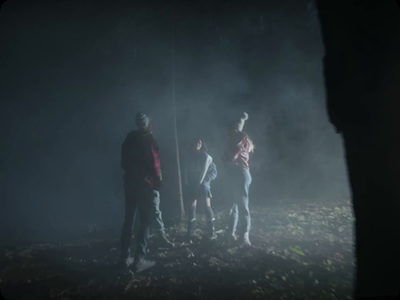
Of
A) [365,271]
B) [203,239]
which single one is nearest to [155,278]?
[203,239]

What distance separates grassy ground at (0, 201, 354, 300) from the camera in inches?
110

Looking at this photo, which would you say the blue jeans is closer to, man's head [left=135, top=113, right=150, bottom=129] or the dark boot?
the dark boot

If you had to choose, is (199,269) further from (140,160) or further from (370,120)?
(370,120)

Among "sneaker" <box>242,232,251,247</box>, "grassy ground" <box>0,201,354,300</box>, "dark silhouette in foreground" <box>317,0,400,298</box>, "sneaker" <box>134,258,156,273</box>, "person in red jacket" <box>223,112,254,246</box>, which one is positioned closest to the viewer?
"dark silhouette in foreground" <box>317,0,400,298</box>

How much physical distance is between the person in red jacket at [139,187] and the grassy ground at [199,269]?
0.34 meters

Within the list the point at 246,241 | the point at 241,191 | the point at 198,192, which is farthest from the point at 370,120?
the point at 198,192

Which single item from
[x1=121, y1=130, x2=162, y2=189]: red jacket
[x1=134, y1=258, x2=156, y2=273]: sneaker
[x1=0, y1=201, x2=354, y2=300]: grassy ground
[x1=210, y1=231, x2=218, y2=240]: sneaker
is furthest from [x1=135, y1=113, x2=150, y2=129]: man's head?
[x1=210, y1=231, x2=218, y2=240]: sneaker

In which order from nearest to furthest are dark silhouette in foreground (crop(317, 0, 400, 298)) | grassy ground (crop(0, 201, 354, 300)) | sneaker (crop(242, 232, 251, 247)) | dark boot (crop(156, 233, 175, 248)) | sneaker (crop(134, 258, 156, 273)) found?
dark silhouette in foreground (crop(317, 0, 400, 298))
grassy ground (crop(0, 201, 354, 300))
sneaker (crop(134, 258, 156, 273))
sneaker (crop(242, 232, 251, 247))
dark boot (crop(156, 233, 175, 248))

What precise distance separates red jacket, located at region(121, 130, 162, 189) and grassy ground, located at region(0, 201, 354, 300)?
4.88ft

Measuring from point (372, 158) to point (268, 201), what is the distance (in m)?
7.44

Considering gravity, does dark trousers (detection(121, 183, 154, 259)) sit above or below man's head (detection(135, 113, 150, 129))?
below

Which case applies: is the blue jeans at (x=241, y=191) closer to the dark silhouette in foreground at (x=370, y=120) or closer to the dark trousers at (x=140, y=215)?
the dark trousers at (x=140, y=215)

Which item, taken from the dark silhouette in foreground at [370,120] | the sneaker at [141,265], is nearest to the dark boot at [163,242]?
the sneaker at [141,265]

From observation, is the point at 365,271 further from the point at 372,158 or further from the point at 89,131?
the point at 89,131
